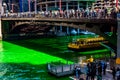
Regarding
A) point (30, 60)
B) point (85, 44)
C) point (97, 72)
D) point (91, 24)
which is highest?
point (91, 24)

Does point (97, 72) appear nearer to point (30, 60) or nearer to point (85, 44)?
point (30, 60)

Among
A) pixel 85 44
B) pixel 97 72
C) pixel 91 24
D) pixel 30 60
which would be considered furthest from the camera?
pixel 85 44

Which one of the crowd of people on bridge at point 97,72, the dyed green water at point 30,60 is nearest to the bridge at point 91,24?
the dyed green water at point 30,60

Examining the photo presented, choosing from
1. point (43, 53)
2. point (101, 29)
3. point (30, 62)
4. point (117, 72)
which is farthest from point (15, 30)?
point (117, 72)

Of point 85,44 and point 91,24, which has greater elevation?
point 91,24

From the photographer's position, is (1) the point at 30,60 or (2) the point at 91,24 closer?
(2) the point at 91,24

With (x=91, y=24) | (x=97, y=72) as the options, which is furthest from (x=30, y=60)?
(x=97, y=72)

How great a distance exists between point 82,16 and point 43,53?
13.4 metres

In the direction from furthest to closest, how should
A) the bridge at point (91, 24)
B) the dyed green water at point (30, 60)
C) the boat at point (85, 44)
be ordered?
the boat at point (85, 44) < the bridge at point (91, 24) < the dyed green water at point (30, 60)

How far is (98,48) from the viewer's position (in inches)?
2438

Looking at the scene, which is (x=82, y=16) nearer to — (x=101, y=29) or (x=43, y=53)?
(x=101, y=29)

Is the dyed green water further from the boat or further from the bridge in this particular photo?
the bridge

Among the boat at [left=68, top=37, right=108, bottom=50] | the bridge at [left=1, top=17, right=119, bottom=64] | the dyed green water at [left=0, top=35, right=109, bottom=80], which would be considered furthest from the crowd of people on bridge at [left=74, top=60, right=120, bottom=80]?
the boat at [left=68, top=37, right=108, bottom=50]

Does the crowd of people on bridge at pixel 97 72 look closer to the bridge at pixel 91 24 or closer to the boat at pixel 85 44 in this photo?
the bridge at pixel 91 24
